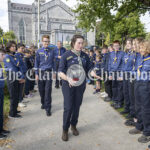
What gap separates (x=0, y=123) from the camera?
Result: 4137mm

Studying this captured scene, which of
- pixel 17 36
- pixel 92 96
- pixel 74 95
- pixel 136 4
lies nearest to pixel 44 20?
pixel 17 36

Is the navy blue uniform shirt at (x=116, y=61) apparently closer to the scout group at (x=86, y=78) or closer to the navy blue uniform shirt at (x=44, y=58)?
the scout group at (x=86, y=78)

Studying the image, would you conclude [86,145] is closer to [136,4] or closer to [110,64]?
[110,64]

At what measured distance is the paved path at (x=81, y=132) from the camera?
3717 millimetres

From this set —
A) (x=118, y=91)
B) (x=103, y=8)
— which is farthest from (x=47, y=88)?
(x=103, y=8)

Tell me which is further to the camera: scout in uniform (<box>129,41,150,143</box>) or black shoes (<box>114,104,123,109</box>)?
black shoes (<box>114,104,123,109</box>)

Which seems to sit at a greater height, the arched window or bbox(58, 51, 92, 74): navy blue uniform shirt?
the arched window

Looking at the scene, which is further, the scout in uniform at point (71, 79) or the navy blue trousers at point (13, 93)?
the navy blue trousers at point (13, 93)

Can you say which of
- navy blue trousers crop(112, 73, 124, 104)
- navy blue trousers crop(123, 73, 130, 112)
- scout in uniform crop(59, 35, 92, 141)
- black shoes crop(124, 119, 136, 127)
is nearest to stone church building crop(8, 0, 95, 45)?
navy blue trousers crop(112, 73, 124, 104)

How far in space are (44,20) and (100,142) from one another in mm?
51823

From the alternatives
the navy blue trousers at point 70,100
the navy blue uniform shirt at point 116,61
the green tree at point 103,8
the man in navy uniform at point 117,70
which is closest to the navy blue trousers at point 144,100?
the navy blue trousers at point 70,100

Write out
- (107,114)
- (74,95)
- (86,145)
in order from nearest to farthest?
(86,145)
(74,95)
(107,114)

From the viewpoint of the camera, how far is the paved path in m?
3.72

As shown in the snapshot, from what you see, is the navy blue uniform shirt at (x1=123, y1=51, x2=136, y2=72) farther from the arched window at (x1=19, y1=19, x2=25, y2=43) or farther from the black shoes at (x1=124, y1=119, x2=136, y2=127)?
the arched window at (x1=19, y1=19, x2=25, y2=43)
